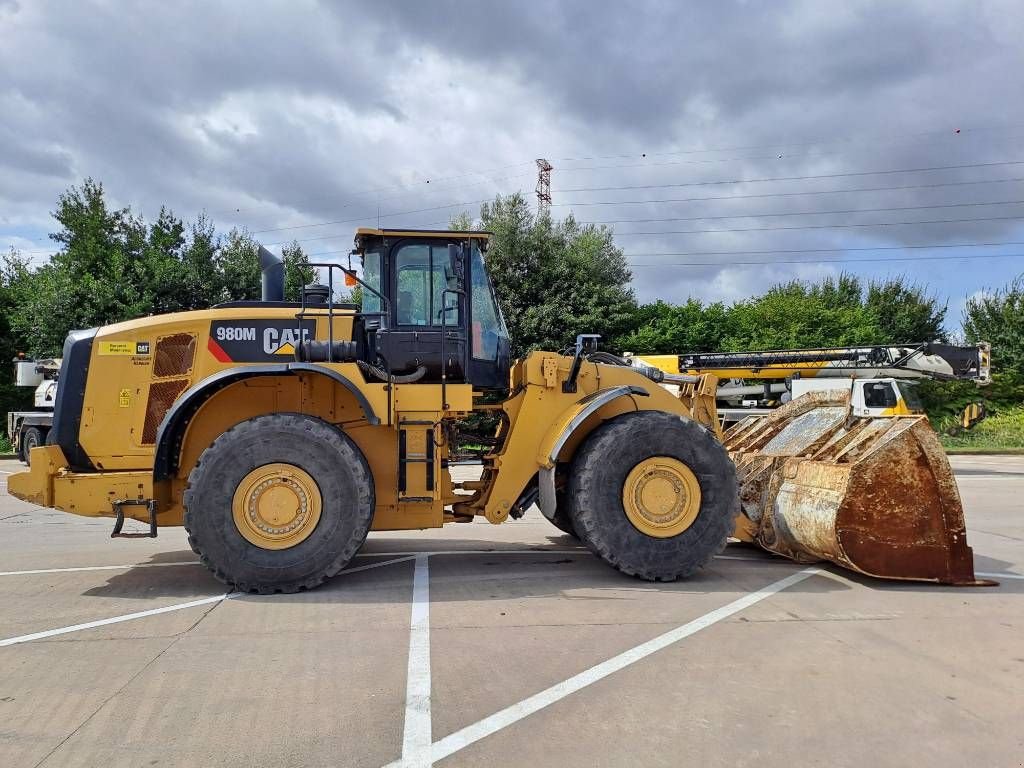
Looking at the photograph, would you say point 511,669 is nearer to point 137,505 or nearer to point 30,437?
point 137,505

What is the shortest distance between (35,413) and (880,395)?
22999 mm

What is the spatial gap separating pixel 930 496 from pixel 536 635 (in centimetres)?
341

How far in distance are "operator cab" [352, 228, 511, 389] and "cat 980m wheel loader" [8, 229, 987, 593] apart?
0.02 m

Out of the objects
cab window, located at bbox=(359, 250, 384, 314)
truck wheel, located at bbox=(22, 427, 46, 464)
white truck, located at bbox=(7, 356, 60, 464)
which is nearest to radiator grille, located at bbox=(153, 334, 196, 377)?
cab window, located at bbox=(359, 250, 384, 314)

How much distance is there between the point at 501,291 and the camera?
28828mm

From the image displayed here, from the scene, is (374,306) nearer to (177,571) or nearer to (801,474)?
(177,571)

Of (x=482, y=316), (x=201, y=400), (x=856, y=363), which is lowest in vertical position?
(x=201, y=400)

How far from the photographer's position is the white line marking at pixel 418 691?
3.34 m

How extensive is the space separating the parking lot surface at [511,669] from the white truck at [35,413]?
713 inches

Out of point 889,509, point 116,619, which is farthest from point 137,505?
point 889,509

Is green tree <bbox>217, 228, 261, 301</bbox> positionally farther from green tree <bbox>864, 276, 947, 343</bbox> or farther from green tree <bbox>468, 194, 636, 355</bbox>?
green tree <bbox>864, 276, 947, 343</bbox>

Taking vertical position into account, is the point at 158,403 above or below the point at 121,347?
below

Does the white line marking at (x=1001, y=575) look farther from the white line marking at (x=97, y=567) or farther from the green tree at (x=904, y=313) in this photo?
the green tree at (x=904, y=313)

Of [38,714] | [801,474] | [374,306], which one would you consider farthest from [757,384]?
[38,714]
